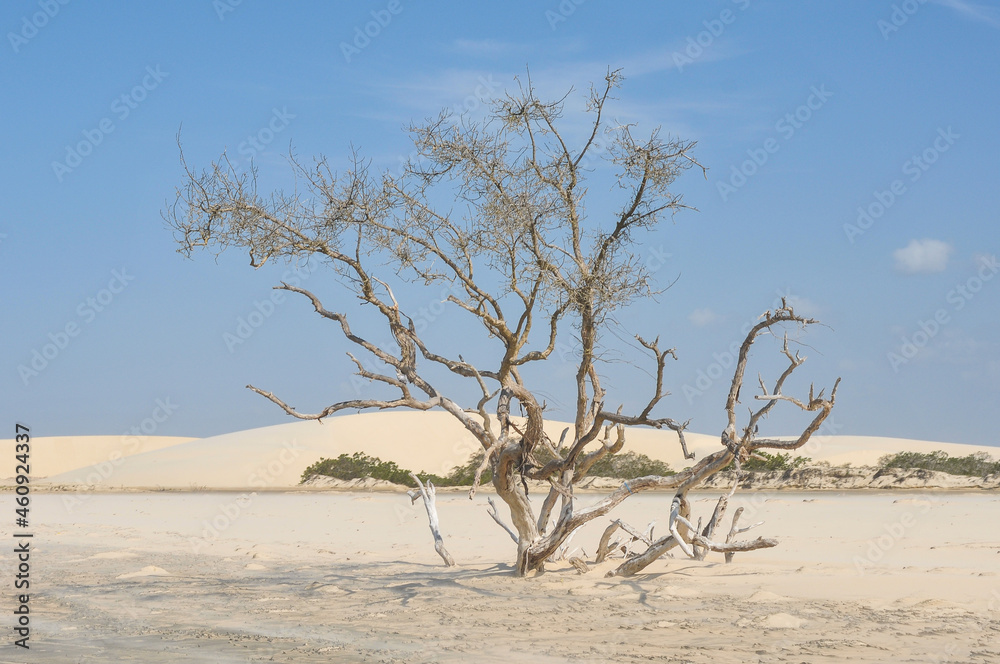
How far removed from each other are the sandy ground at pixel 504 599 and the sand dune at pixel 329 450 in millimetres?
16749

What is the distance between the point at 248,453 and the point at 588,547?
90.1 ft

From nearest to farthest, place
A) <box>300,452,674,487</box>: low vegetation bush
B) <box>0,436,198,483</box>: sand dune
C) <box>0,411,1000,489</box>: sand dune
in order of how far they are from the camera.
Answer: <box>300,452,674,487</box>: low vegetation bush, <box>0,411,1000,489</box>: sand dune, <box>0,436,198,483</box>: sand dune

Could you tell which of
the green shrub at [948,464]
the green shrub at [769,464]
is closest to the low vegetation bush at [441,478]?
the green shrub at [769,464]

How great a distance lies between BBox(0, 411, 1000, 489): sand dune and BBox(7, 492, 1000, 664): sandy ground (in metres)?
16.7

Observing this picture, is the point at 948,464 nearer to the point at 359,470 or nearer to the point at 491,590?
the point at 359,470

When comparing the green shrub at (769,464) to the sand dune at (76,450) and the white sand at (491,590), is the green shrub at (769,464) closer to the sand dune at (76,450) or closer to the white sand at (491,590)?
the white sand at (491,590)

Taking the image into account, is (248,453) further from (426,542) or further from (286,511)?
(426,542)

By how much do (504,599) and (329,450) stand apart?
103 feet

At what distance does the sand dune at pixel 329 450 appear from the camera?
35.1 meters

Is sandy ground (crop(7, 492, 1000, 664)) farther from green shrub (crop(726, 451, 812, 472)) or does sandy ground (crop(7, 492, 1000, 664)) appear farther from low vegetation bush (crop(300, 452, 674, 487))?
low vegetation bush (crop(300, 452, 674, 487))

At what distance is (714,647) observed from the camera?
7289mm

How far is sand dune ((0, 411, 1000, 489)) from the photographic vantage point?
35.1 metres

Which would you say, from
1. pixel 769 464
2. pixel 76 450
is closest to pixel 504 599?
pixel 769 464

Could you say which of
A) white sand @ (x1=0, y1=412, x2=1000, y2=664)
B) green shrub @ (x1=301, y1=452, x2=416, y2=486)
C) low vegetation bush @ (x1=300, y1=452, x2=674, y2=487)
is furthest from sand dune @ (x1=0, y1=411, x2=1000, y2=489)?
white sand @ (x1=0, y1=412, x2=1000, y2=664)
